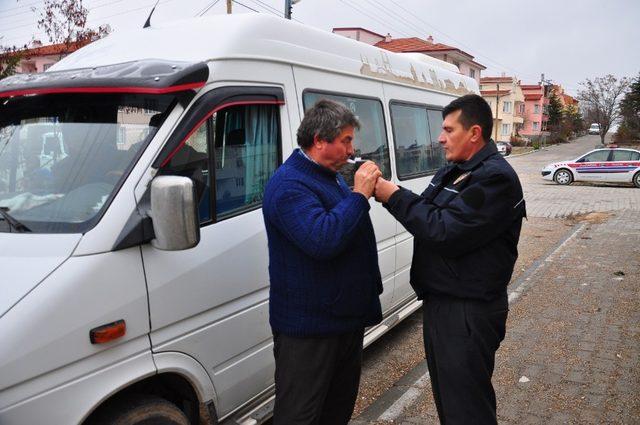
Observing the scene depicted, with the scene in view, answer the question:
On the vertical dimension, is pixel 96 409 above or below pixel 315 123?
below

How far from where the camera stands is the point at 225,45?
283cm

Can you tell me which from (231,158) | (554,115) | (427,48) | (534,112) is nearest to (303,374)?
(231,158)

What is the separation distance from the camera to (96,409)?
232 cm

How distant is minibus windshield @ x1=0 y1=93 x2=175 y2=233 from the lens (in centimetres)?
234

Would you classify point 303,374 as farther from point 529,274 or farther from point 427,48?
point 427,48

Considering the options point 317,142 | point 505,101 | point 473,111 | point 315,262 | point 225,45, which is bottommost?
point 315,262

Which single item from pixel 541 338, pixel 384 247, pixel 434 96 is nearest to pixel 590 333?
pixel 541 338

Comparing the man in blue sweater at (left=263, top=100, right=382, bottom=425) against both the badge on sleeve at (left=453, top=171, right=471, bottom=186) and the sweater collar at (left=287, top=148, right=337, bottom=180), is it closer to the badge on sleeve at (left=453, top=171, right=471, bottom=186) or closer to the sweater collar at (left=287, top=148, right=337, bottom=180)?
the sweater collar at (left=287, top=148, right=337, bottom=180)

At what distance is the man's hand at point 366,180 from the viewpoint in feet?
7.61

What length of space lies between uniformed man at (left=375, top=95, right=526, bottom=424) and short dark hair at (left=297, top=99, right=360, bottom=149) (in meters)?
0.32

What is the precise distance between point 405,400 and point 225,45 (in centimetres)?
292

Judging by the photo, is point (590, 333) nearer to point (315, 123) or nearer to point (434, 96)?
point (434, 96)

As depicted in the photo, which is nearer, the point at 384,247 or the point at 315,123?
the point at 315,123

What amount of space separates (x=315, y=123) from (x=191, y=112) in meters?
0.68
